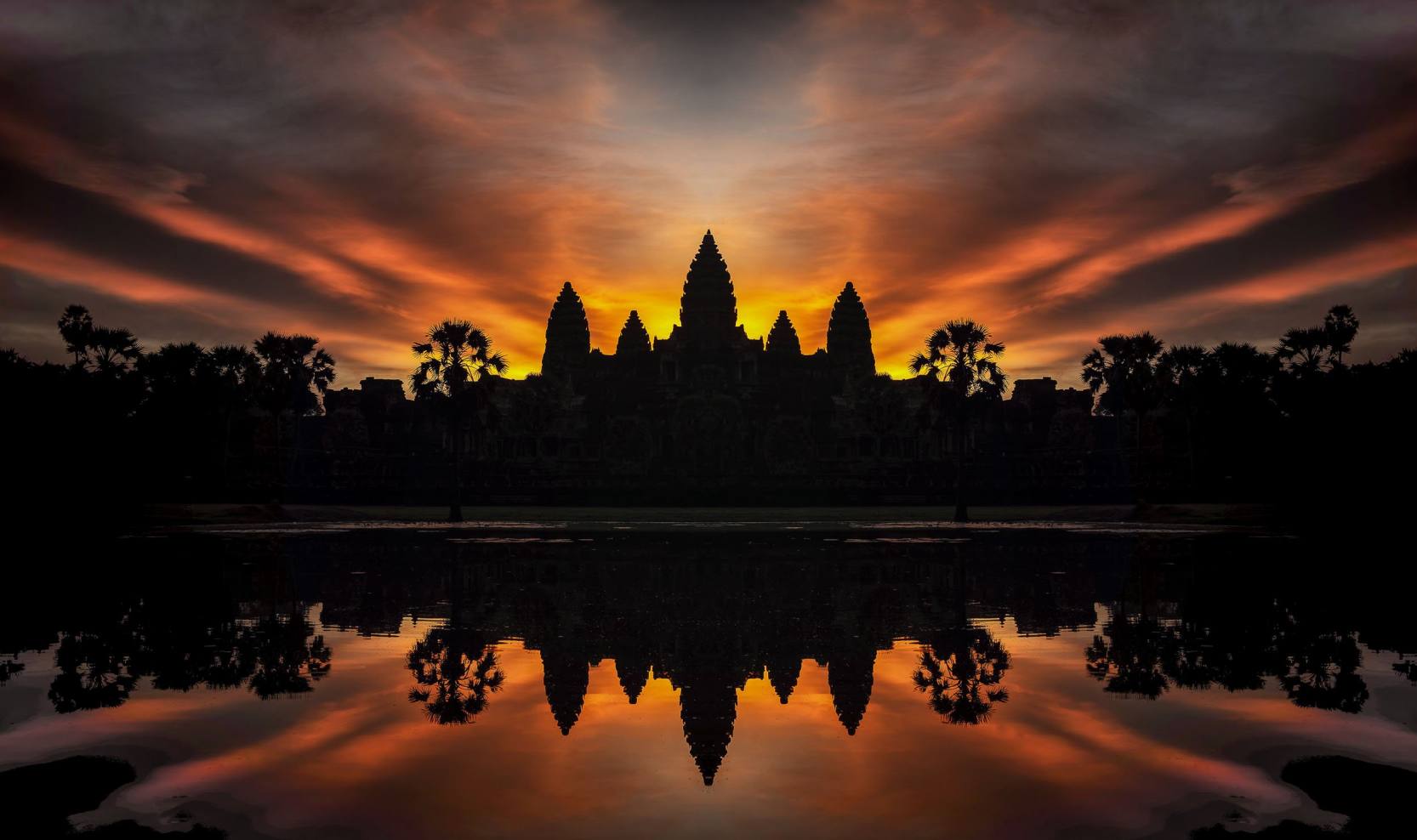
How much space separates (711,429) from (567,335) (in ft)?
123

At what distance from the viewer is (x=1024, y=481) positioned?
6312cm

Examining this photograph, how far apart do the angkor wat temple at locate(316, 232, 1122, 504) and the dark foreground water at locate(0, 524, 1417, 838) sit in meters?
43.7

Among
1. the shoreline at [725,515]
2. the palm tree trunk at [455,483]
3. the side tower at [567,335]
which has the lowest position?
the shoreline at [725,515]

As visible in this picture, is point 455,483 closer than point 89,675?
No

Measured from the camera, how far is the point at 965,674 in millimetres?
9938

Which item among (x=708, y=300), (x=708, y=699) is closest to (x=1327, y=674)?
(x=708, y=699)

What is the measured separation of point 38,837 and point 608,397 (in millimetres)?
100791

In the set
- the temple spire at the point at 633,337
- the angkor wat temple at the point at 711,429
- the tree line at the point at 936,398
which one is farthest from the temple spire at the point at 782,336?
the tree line at the point at 936,398

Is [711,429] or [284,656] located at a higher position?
→ [711,429]

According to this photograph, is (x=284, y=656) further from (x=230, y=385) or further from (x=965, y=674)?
(x=230, y=385)

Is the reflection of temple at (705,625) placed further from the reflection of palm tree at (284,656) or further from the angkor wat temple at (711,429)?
the angkor wat temple at (711,429)

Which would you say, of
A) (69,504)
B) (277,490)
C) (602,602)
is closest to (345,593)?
(602,602)

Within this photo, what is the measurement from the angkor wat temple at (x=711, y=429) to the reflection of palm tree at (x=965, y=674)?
160ft

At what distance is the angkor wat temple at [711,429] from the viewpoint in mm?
62469
